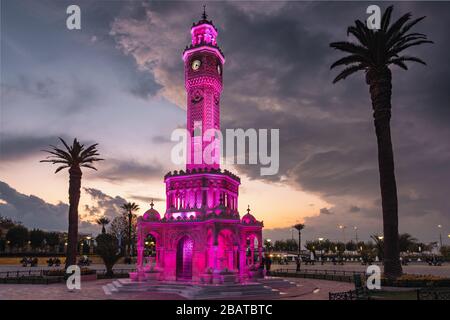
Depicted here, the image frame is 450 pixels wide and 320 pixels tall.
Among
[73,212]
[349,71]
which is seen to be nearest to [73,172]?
[73,212]

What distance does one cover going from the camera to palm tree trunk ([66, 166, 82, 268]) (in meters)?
39.6

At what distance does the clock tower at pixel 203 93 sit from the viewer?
37000mm

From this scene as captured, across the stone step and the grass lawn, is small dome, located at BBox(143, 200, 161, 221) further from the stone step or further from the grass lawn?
the grass lawn

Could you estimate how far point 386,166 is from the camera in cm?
2680

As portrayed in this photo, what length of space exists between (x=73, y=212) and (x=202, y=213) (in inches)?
622

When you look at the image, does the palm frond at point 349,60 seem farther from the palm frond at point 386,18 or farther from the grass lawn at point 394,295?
the grass lawn at point 394,295

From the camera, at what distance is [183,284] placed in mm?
30000

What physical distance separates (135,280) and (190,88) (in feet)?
61.8

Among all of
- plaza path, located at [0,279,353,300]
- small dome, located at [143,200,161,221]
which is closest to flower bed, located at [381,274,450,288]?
plaza path, located at [0,279,353,300]

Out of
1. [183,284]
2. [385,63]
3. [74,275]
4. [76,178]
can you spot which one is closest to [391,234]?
[385,63]

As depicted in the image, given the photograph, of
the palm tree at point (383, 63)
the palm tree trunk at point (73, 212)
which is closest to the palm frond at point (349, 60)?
the palm tree at point (383, 63)

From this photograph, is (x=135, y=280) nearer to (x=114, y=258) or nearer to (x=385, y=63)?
(x=114, y=258)

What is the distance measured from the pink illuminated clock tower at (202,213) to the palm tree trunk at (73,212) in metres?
8.79

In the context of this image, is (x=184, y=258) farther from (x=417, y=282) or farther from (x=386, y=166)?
(x=417, y=282)
